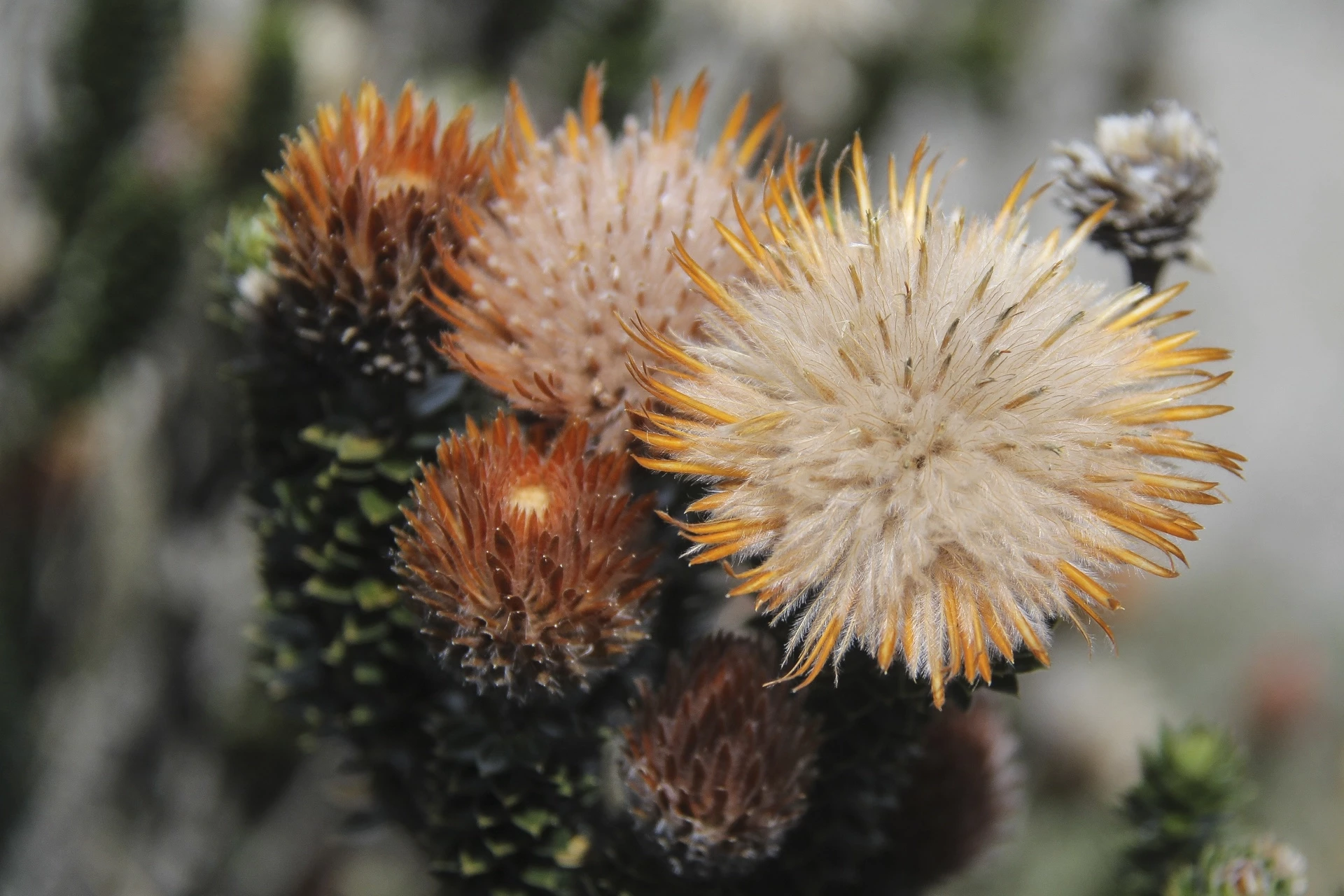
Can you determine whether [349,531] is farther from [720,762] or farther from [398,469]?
[720,762]

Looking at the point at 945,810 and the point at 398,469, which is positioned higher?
the point at 398,469

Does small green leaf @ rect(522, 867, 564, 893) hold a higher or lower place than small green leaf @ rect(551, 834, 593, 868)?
lower

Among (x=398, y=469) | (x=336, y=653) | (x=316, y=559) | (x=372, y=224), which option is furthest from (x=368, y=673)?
(x=372, y=224)

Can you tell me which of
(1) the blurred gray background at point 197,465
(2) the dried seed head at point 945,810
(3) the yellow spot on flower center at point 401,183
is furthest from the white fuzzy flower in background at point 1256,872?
(3) the yellow spot on flower center at point 401,183

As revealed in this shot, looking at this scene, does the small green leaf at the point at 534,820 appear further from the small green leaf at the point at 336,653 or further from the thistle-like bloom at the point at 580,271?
the thistle-like bloom at the point at 580,271

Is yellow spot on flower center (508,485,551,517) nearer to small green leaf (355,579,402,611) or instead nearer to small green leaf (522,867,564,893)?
small green leaf (355,579,402,611)

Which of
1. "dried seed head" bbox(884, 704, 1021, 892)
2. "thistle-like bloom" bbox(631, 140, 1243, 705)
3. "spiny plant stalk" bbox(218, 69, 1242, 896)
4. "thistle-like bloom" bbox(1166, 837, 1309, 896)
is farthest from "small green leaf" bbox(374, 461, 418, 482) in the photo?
"thistle-like bloom" bbox(1166, 837, 1309, 896)
